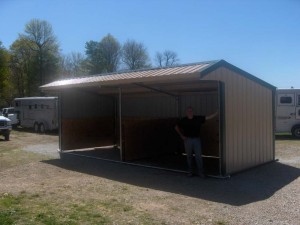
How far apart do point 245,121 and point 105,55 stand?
1860 inches

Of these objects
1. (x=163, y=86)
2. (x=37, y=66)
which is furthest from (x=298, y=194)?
(x=37, y=66)

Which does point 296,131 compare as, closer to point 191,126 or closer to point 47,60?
point 191,126

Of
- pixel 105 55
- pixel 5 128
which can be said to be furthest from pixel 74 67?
pixel 5 128

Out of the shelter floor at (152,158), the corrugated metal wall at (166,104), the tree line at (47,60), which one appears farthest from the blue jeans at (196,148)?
the tree line at (47,60)

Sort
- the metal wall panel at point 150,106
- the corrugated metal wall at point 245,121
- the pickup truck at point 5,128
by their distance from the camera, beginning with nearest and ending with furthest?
the corrugated metal wall at point 245,121 < the metal wall panel at point 150,106 < the pickup truck at point 5,128

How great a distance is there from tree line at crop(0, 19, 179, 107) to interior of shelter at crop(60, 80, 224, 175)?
1313 inches

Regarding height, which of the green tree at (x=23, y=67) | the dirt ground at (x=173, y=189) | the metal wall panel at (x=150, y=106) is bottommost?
the dirt ground at (x=173, y=189)

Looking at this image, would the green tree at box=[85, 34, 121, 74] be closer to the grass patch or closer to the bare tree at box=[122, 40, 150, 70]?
the bare tree at box=[122, 40, 150, 70]

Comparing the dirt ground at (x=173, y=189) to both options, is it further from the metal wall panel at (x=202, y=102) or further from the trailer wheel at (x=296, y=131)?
the trailer wheel at (x=296, y=131)

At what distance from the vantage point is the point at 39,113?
25781 millimetres

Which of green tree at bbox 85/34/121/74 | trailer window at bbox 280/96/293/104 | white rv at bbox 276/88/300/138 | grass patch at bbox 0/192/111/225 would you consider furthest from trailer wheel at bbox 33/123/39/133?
green tree at bbox 85/34/121/74

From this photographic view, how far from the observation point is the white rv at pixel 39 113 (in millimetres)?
24609

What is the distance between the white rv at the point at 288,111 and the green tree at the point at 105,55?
37721 millimetres

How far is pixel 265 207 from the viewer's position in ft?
22.2
